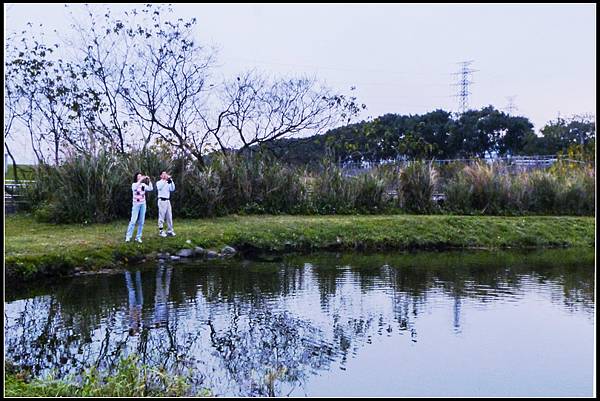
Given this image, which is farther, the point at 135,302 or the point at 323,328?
the point at 135,302

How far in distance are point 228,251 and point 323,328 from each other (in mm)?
6692

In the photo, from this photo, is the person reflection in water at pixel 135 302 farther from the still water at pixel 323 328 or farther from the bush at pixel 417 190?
the bush at pixel 417 190

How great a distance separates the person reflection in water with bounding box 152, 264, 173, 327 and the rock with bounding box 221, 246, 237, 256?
184cm

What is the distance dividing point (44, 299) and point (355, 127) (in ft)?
55.1

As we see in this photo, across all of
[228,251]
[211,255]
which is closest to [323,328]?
[211,255]

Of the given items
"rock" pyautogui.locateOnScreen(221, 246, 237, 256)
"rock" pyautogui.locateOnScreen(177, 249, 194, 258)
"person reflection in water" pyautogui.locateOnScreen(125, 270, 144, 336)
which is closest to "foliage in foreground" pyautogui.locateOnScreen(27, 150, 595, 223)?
"rock" pyautogui.locateOnScreen(221, 246, 237, 256)

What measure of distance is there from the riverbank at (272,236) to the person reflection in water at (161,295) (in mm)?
975

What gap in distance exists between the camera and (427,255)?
15.3 m

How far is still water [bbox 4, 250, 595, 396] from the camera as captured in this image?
6.10 metres

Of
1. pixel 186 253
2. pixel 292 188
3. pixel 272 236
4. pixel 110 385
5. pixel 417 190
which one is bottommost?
pixel 110 385

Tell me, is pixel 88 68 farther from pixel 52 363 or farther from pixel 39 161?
pixel 52 363

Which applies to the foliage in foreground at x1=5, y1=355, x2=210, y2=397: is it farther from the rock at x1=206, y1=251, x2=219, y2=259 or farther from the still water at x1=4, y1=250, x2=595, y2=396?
the rock at x1=206, y1=251, x2=219, y2=259

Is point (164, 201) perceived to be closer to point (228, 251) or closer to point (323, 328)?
point (228, 251)

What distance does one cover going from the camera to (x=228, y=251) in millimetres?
Result: 14383
